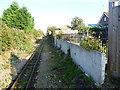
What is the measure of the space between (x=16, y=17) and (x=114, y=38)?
31.0m

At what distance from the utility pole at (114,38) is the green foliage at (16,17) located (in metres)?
29.8

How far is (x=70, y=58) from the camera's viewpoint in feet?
33.2

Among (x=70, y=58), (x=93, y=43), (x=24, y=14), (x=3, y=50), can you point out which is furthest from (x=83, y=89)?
(x=24, y=14)

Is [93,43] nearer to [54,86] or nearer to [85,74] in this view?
[85,74]

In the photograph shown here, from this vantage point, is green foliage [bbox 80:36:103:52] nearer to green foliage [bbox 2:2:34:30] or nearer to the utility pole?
the utility pole

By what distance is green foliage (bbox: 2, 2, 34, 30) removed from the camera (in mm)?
30578

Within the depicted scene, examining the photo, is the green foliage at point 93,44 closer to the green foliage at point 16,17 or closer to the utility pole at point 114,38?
the utility pole at point 114,38

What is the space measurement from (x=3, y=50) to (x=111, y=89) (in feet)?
39.7

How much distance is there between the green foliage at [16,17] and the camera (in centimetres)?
3058

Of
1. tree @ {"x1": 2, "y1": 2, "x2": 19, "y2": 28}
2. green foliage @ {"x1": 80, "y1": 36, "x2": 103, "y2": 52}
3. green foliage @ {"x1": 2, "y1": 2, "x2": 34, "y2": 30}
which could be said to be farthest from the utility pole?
tree @ {"x1": 2, "y1": 2, "x2": 19, "y2": 28}

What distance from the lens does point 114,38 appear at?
442 cm

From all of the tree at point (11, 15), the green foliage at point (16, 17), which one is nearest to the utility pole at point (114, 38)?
the green foliage at point (16, 17)

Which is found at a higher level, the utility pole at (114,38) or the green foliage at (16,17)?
the green foliage at (16,17)

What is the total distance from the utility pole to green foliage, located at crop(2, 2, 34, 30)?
29811 mm
